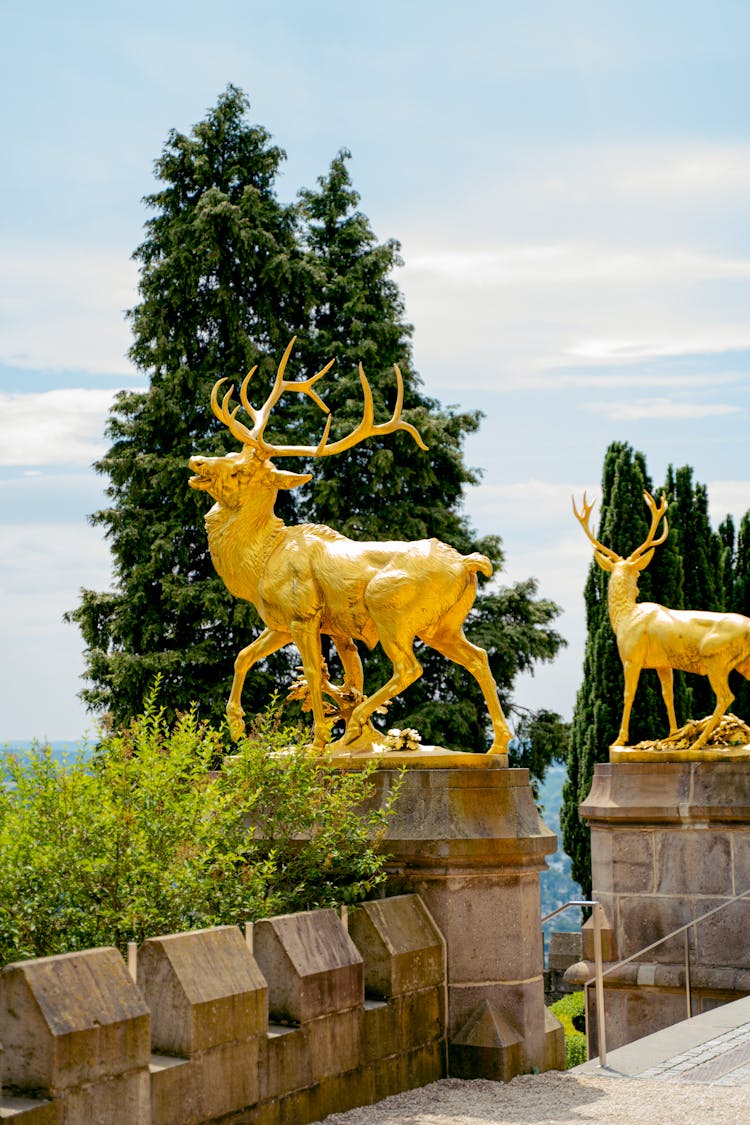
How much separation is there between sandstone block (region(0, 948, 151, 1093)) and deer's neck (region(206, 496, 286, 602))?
366 cm

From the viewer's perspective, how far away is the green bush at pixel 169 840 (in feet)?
20.6

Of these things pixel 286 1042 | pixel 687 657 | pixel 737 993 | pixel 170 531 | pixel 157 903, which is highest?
pixel 170 531

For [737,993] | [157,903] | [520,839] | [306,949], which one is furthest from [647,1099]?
[737,993]

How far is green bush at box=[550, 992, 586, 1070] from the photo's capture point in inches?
591

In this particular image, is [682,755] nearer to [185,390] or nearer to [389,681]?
[389,681]

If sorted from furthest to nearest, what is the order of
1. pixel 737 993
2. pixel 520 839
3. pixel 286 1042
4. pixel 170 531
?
1. pixel 170 531
2. pixel 737 993
3. pixel 520 839
4. pixel 286 1042

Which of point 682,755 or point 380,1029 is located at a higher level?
point 682,755

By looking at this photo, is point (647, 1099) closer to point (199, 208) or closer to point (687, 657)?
point (687, 657)

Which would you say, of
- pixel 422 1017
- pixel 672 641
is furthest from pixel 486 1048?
pixel 672 641

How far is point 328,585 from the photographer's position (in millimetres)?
8570

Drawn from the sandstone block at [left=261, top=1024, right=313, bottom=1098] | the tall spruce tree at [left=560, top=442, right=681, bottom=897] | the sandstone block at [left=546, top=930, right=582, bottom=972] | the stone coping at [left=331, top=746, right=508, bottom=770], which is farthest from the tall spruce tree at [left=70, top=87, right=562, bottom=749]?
the sandstone block at [left=261, top=1024, right=313, bottom=1098]

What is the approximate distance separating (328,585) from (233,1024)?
322 centimetres

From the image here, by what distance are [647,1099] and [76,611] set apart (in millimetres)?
17986

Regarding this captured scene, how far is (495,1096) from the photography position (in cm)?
722
